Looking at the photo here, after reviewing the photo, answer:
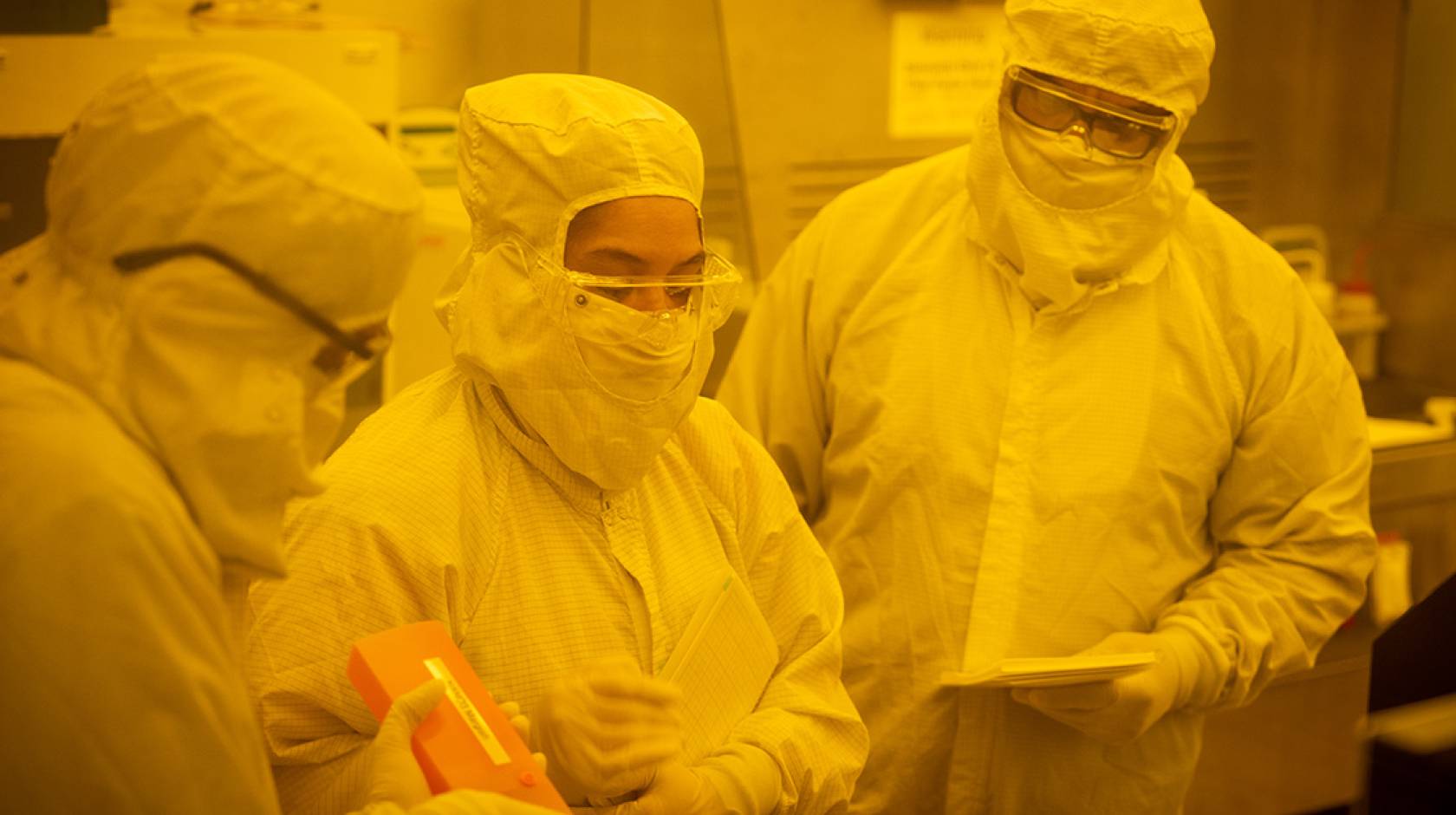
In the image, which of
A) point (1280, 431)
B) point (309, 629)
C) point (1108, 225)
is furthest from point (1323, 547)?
point (309, 629)

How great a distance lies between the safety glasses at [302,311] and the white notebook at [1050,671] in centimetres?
84

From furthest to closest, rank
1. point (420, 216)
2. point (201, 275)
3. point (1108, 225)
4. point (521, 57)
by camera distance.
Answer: point (521, 57) < point (1108, 225) < point (420, 216) < point (201, 275)

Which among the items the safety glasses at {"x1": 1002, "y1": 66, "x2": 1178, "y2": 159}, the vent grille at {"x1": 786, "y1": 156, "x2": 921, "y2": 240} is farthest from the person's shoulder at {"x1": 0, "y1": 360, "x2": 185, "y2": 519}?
the vent grille at {"x1": 786, "y1": 156, "x2": 921, "y2": 240}

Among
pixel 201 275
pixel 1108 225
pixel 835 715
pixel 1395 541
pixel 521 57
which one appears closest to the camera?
pixel 201 275

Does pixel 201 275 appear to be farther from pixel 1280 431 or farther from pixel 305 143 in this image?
pixel 1280 431

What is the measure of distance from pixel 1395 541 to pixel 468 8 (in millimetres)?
2189

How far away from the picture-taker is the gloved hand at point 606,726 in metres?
1.20

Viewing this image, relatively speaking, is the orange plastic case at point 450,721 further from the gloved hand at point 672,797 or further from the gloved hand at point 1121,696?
the gloved hand at point 1121,696

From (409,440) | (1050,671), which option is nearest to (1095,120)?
(1050,671)

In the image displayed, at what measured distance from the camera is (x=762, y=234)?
2799 mm

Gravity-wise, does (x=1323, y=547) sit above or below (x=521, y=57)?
below

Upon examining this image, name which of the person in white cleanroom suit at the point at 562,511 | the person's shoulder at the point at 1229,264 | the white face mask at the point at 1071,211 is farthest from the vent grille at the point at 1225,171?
the person in white cleanroom suit at the point at 562,511

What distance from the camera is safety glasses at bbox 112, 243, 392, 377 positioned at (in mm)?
896

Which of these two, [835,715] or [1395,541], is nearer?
[835,715]
